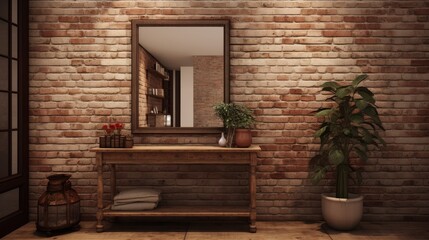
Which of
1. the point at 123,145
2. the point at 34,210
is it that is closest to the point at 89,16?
the point at 123,145

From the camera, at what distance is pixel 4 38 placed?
3.61 meters

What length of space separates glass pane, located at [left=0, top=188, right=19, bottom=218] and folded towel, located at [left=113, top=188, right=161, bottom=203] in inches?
42.9

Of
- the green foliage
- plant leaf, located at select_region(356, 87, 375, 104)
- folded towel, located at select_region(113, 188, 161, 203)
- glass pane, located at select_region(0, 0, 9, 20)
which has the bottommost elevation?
folded towel, located at select_region(113, 188, 161, 203)

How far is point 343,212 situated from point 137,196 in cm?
200

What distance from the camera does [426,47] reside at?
393cm

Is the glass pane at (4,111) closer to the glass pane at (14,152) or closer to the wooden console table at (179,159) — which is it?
the glass pane at (14,152)

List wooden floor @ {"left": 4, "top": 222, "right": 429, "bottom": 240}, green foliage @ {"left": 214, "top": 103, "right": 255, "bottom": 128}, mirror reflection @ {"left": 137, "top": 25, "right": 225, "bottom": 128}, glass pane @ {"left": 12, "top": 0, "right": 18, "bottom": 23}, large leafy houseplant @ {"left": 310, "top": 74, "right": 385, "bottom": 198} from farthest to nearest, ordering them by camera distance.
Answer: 1. mirror reflection @ {"left": 137, "top": 25, "right": 225, "bottom": 128}
2. glass pane @ {"left": 12, "top": 0, "right": 18, "bottom": 23}
3. green foliage @ {"left": 214, "top": 103, "right": 255, "bottom": 128}
4. large leafy houseplant @ {"left": 310, "top": 74, "right": 385, "bottom": 198}
5. wooden floor @ {"left": 4, "top": 222, "right": 429, "bottom": 240}

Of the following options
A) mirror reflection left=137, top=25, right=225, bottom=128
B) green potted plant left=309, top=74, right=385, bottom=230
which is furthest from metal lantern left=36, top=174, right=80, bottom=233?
green potted plant left=309, top=74, right=385, bottom=230

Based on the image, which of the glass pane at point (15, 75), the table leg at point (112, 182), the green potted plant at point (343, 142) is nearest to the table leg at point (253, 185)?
the green potted plant at point (343, 142)

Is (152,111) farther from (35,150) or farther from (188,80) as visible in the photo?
(35,150)

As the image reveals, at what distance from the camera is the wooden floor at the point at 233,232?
3402mm

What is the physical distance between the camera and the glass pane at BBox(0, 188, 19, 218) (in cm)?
362

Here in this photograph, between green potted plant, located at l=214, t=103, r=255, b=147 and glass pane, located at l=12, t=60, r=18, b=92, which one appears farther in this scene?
glass pane, located at l=12, t=60, r=18, b=92

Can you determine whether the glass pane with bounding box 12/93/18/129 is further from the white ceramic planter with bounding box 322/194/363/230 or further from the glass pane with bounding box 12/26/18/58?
the white ceramic planter with bounding box 322/194/363/230
